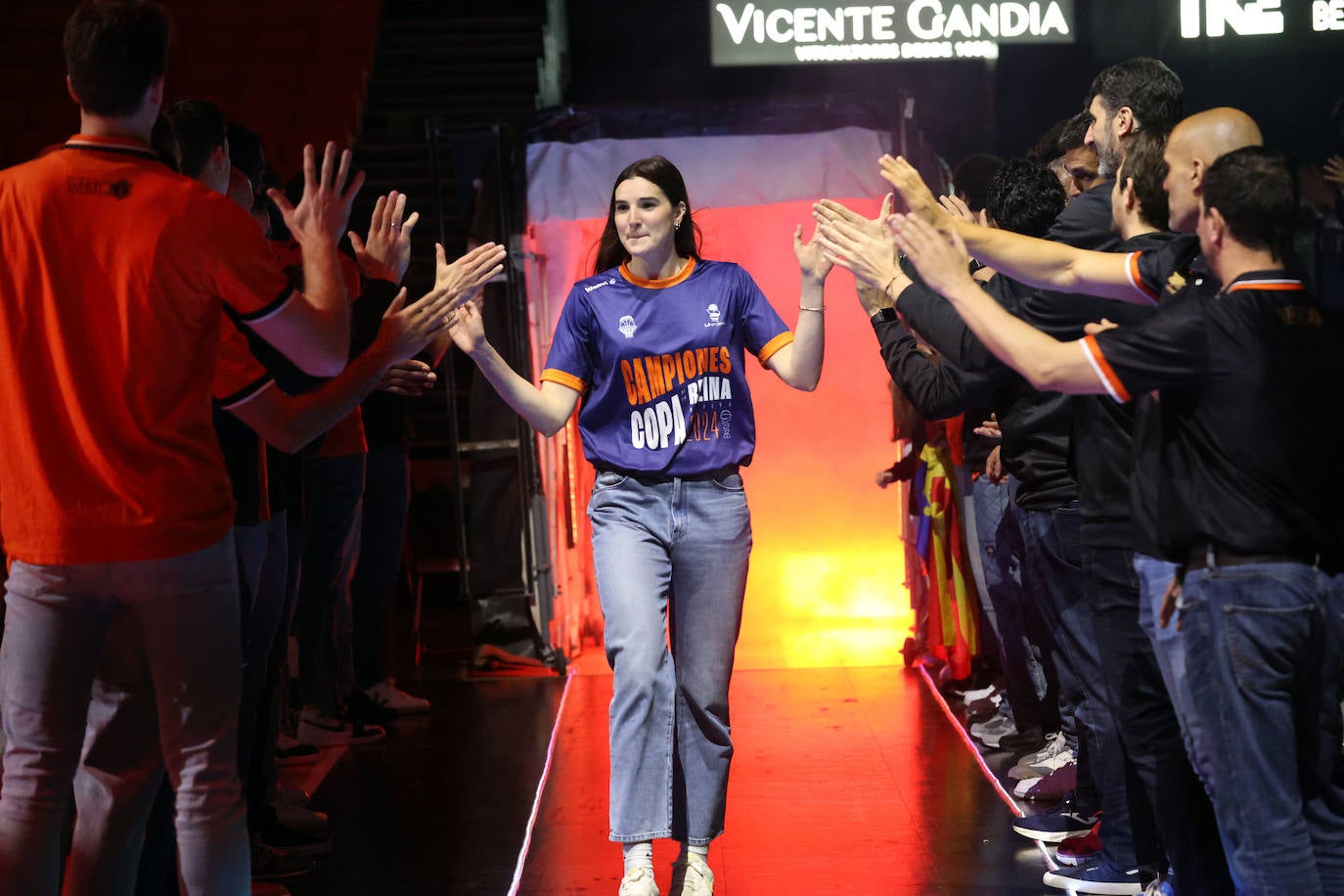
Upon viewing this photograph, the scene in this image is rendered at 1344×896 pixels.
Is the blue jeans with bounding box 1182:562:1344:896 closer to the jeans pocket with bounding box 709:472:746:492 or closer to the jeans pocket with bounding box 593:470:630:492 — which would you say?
the jeans pocket with bounding box 709:472:746:492

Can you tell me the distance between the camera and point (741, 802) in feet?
12.6

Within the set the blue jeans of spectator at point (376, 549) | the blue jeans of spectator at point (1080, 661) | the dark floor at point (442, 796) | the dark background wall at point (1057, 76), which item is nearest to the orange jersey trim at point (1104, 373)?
the blue jeans of spectator at point (1080, 661)

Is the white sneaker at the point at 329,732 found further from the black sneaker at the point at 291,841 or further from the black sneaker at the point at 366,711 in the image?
the black sneaker at the point at 291,841

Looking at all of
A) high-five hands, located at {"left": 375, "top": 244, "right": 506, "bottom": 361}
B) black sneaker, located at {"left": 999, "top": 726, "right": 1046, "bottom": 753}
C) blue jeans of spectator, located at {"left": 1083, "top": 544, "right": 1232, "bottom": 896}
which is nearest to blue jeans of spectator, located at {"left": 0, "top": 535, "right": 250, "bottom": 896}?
high-five hands, located at {"left": 375, "top": 244, "right": 506, "bottom": 361}

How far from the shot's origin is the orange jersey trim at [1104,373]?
2.14m

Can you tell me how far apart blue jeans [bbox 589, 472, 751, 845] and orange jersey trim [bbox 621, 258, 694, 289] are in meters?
0.46

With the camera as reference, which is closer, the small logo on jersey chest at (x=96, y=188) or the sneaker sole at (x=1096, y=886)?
the small logo on jersey chest at (x=96, y=188)

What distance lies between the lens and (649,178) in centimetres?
327

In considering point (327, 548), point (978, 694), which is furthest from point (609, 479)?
point (978, 694)

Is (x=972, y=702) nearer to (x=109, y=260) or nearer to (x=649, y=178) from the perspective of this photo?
(x=649, y=178)

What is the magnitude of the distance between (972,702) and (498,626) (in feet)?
6.60

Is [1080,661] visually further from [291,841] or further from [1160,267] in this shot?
[291,841]

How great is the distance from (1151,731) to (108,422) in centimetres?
194

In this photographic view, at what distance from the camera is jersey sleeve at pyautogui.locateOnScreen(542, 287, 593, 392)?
128 inches
